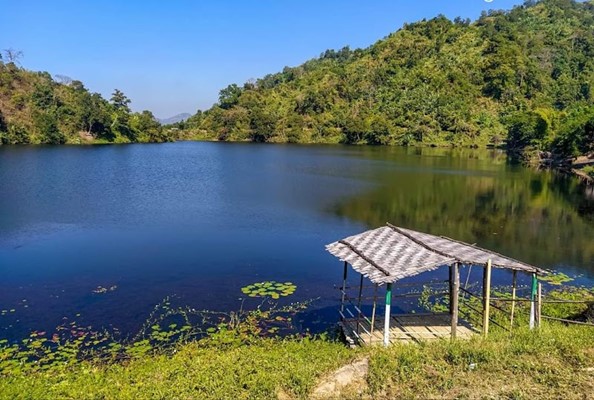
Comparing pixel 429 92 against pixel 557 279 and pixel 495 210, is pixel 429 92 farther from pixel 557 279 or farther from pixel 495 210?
pixel 557 279

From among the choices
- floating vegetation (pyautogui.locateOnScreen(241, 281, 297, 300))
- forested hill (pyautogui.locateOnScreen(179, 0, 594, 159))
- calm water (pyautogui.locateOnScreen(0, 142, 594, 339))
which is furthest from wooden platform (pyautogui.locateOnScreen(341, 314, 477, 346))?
forested hill (pyautogui.locateOnScreen(179, 0, 594, 159))

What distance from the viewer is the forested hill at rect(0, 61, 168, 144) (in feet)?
273

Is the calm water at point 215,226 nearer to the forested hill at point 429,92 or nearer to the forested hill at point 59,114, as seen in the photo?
the forested hill at point 59,114

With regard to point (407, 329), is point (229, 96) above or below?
above

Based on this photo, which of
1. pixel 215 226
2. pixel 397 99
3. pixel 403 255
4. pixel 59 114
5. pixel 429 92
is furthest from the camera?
pixel 397 99

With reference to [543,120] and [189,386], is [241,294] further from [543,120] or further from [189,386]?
[543,120]

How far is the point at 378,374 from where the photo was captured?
8773 mm

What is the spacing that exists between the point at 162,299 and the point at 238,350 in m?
5.58

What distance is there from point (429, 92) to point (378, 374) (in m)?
113

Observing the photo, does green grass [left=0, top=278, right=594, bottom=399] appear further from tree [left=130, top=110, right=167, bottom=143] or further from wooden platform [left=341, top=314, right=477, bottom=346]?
tree [left=130, top=110, right=167, bottom=143]

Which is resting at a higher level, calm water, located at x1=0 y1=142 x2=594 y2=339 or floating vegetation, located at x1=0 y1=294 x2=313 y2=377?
calm water, located at x1=0 y1=142 x2=594 y2=339

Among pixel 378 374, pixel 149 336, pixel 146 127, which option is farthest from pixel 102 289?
pixel 146 127

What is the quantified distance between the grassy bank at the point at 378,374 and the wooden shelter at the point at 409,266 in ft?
4.18

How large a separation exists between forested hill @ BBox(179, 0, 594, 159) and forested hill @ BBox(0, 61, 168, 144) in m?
27.6
